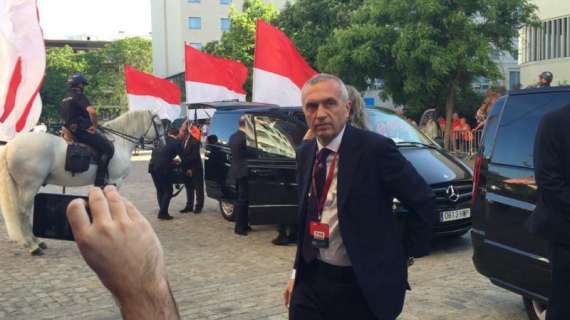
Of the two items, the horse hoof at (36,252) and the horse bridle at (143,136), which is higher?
the horse bridle at (143,136)

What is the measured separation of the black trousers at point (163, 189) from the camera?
11227 millimetres

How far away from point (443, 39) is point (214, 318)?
18.2m

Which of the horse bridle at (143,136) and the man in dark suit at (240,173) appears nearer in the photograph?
the man in dark suit at (240,173)

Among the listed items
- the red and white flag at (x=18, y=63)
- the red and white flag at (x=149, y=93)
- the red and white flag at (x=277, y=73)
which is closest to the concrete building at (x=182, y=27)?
the red and white flag at (x=149, y=93)

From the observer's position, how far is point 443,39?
2156 cm

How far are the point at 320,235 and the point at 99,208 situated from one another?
2024 millimetres

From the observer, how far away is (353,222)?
2893mm

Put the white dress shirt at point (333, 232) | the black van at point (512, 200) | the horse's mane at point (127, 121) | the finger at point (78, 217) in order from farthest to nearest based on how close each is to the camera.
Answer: the horse's mane at point (127, 121) < the black van at point (512, 200) < the white dress shirt at point (333, 232) < the finger at point (78, 217)

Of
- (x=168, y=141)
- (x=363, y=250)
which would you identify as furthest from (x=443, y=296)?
(x=168, y=141)

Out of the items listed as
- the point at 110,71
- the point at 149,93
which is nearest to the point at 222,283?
the point at 149,93

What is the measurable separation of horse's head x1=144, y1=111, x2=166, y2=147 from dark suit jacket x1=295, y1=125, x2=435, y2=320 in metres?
8.81

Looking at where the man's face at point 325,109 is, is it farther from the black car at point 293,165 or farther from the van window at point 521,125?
the black car at point 293,165

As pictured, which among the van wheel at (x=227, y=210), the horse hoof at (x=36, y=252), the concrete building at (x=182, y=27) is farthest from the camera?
the concrete building at (x=182, y=27)

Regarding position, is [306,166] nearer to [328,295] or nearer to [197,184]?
[328,295]
